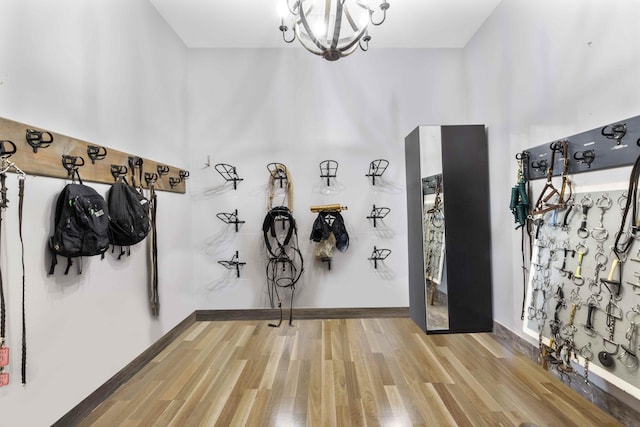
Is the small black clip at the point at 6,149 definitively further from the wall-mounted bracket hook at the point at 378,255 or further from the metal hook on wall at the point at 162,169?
the wall-mounted bracket hook at the point at 378,255

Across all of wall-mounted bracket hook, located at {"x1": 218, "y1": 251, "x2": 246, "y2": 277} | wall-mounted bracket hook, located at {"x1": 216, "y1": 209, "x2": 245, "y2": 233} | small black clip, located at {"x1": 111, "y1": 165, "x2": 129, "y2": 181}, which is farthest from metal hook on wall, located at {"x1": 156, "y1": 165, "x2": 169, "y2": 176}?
wall-mounted bracket hook, located at {"x1": 218, "y1": 251, "x2": 246, "y2": 277}

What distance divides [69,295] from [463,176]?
10.8ft

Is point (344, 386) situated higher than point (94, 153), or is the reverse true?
point (94, 153)

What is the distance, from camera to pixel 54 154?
179cm

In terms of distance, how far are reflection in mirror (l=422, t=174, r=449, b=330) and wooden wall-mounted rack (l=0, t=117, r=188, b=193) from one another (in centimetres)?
267

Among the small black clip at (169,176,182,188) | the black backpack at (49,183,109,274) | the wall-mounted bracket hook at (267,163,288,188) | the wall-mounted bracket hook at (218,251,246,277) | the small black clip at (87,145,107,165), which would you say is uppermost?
the wall-mounted bracket hook at (267,163,288,188)

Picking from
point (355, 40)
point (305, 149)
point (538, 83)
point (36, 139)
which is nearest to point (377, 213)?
point (305, 149)

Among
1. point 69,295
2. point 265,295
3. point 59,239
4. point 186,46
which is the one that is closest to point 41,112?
point 59,239

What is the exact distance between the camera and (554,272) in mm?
2242

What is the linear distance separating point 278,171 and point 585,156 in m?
2.72

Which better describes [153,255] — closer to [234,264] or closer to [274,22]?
[234,264]

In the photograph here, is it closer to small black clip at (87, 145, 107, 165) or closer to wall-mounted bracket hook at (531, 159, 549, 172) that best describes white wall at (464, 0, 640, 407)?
wall-mounted bracket hook at (531, 159, 549, 172)

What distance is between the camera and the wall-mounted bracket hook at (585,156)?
193 cm

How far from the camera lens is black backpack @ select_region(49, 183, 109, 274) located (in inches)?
67.2
